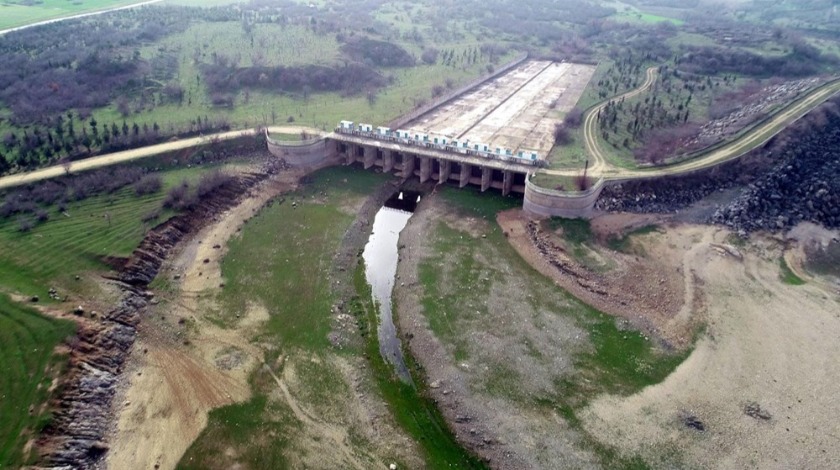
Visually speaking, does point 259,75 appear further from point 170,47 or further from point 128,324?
point 128,324

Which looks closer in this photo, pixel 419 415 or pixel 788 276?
pixel 419 415

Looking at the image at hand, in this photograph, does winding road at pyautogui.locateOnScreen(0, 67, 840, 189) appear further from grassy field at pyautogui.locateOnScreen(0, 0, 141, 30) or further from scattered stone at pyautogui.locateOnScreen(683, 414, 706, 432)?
grassy field at pyautogui.locateOnScreen(0, 0, 141, 30)

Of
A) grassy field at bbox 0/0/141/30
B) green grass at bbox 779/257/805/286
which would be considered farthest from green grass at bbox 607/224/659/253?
grassy field at bbox 0/0/141/30

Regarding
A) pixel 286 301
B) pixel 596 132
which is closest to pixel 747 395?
pixel 286 301

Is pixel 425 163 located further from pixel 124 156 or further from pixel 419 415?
pixel 419 415

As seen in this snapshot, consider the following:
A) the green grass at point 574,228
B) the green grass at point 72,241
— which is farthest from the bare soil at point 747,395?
the green grass at point 72,241

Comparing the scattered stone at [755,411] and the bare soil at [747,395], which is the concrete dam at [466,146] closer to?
the bare soil at [747,395]
